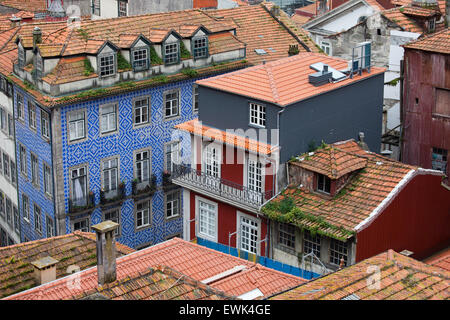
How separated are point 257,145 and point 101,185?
489 inches

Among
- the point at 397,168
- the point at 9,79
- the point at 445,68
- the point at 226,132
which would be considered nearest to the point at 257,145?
the point at 226,132

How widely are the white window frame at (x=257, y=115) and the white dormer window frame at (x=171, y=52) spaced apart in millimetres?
10916

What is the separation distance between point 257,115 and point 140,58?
36.3 ft

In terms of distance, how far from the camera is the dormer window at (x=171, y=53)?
4772 centimetres

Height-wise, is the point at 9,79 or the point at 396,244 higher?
the point at 9,79

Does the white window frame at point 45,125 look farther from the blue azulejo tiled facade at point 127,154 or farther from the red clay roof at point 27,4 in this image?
the red clay roof at point 27,4

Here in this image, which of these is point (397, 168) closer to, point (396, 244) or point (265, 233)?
point (396, 244)

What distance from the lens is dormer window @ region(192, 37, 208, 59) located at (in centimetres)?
4897

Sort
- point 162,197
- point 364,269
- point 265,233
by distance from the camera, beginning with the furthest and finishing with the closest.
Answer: point 162,197 → point 265,233 → point 364,269

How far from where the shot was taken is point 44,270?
30828mm

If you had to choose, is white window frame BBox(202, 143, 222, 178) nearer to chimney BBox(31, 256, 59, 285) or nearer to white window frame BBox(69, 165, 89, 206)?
white window frame BBox(69, 165, 89, 206)

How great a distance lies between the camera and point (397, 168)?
36656 mm

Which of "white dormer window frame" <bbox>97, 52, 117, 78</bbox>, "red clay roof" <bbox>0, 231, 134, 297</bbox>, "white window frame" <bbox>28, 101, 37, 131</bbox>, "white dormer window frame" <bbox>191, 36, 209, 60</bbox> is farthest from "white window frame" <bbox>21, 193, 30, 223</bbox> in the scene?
"red clay roof" <bbox>0, 231, 134, 297</bbox>

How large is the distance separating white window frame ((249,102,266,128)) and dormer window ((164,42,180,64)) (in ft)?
35.9
